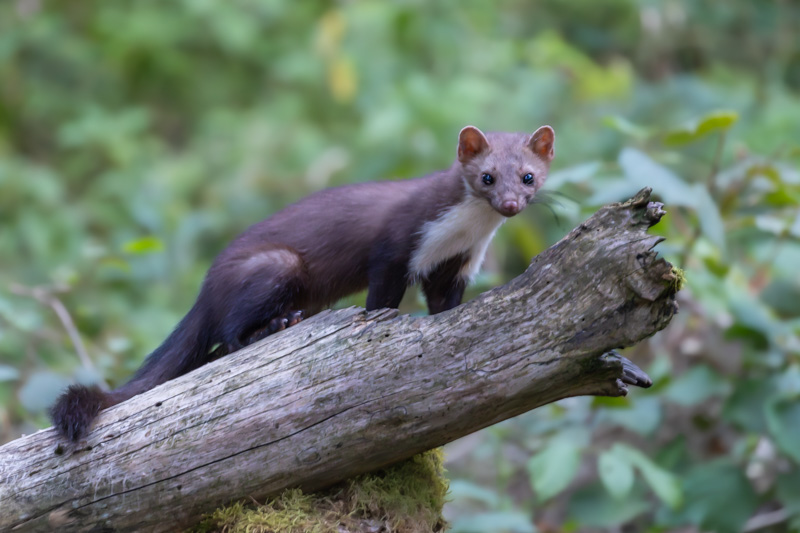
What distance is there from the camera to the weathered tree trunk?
3.28 m

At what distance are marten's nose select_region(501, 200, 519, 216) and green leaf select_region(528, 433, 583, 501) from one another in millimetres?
1784

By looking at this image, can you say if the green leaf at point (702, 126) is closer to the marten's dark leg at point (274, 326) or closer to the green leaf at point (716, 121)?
the green leaf at point (716, 121)

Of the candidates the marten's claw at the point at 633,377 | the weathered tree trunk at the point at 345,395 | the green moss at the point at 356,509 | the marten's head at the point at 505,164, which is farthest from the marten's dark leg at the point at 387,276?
the marten's claw at the point at 633,377

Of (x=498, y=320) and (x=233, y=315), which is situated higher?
(x=233, y=315)

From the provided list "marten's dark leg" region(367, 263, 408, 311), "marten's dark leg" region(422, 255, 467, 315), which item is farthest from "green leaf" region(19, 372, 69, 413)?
"marten's dark leg" region(422, 255, 467, 315)

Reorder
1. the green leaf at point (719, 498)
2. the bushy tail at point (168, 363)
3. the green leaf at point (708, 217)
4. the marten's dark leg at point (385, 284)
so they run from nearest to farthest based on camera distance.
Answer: the bushy tail at point (168, 363), the marten's dark leg at point (385, 284), the green leaf at point (708, 217), the green leaf at point (719, 498)

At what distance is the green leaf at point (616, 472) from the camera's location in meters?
4.91

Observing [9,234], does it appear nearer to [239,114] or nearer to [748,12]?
[239,114]

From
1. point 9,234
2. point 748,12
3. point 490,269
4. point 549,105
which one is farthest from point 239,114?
point 748,12

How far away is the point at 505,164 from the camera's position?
14.4 feet

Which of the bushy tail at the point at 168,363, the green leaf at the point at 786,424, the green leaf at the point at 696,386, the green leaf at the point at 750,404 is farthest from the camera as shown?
the green leaf at the point at 696,386

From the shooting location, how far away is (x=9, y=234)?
10.1 metres

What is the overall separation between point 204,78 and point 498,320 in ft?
31.3

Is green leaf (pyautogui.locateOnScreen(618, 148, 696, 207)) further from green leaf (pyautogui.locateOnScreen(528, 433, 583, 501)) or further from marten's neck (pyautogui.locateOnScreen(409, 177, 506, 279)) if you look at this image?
green leaf (pyautogui.locateOnScreen(528, 433, 583, 501))
